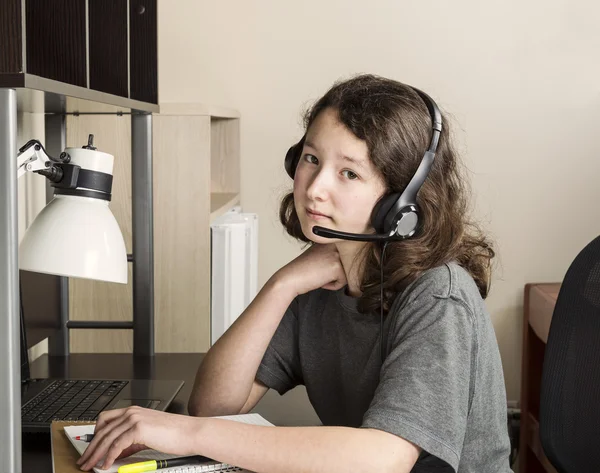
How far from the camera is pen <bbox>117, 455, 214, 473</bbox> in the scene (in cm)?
98

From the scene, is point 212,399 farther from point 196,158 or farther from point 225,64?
point 225,64

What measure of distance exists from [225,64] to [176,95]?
191mm

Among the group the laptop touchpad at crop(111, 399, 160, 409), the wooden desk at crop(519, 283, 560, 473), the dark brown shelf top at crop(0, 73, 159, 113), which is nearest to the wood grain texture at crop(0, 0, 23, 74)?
the dark brown shelf top at crop(0, 73, 159, 113)

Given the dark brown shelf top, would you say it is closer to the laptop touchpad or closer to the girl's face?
the girl's face

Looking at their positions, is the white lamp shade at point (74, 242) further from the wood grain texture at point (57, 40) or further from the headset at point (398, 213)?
the headset at point (398, 213)

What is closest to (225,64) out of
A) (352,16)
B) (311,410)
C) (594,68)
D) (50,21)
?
(352,16)

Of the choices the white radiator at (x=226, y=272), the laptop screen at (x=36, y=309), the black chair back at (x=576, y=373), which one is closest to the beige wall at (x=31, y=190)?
the laptop screen at (x=36, y=309)

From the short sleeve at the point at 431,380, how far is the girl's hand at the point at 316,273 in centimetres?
23

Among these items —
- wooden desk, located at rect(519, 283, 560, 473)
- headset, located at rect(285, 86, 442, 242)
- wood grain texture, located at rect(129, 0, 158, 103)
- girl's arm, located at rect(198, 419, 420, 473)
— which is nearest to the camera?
girl's arm, located at rect(198, 419, 420, 473)

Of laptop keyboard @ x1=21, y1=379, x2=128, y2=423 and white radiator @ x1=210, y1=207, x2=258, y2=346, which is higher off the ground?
white radiator @ x1=210, y1=207, x2=258, y2=346

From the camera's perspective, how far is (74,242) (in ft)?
3.13

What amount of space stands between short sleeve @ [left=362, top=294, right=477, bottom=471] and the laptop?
48 centimetres

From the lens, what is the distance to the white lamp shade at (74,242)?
0.94 metres

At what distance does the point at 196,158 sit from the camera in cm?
194
